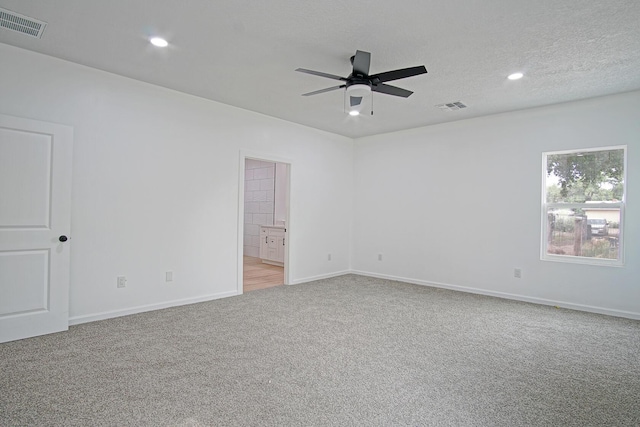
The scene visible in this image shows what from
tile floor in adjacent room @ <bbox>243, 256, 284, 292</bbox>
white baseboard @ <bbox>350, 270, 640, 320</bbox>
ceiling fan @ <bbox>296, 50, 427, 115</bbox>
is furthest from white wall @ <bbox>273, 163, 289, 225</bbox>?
ceiling fan @ <bbox>296, 50, 427, 115</bbox>

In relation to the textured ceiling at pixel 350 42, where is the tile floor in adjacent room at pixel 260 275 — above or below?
below

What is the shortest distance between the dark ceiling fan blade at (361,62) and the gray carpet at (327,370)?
2.40m

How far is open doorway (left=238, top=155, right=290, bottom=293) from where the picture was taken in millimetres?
7441

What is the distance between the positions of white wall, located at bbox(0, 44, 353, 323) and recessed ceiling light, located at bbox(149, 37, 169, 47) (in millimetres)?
1082

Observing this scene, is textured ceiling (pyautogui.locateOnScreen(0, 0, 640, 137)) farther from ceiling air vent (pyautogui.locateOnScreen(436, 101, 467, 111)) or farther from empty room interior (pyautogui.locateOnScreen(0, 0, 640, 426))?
ceiling air vent (pyautogui.locateOnScreen(436, 101, 467, 111))

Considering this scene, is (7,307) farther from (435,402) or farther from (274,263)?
(274,263)

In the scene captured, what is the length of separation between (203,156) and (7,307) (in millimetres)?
2515

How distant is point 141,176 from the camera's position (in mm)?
3988

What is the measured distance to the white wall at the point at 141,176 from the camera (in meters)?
3.47

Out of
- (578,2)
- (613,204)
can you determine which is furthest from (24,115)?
(613,204)

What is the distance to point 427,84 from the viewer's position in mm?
3918

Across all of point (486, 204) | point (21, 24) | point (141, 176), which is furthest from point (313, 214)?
point (21, 24)

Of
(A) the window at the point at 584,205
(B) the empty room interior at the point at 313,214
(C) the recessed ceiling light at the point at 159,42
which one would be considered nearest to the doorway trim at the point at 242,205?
(B) the empty room interior at the point at 313,214

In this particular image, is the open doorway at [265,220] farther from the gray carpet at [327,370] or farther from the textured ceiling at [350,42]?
the textured ceiling at [350,42]
